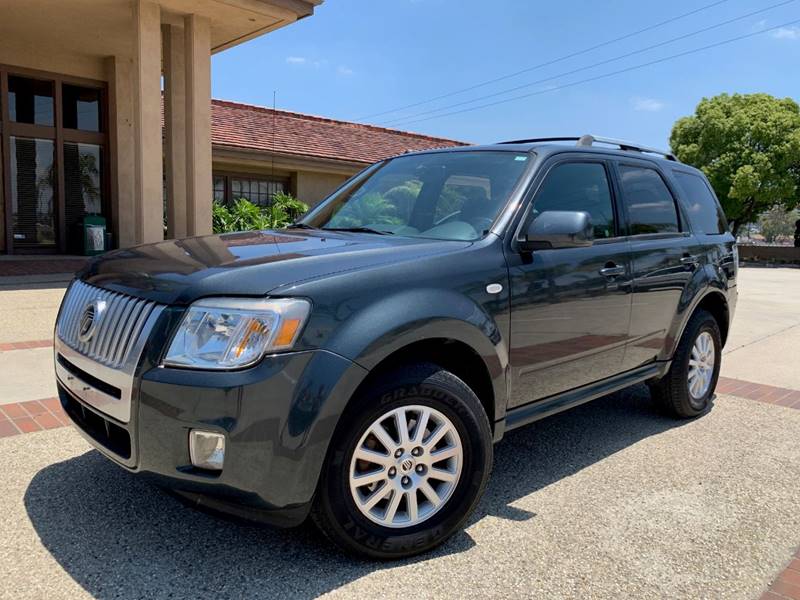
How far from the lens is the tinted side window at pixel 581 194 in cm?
376

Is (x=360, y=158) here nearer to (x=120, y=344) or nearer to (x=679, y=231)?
(x=679, y=231)

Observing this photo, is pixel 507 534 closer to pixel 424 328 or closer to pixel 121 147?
pixel 424 328

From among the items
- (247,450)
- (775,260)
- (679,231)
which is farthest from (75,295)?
(775,260)

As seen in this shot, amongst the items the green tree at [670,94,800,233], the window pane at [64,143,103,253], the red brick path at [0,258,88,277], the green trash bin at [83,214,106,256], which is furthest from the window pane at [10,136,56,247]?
the green tree at [670,94,800,233]

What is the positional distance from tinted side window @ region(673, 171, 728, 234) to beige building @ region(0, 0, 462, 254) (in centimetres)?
886

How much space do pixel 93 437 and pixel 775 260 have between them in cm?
3545

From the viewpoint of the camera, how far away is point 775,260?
32.3m

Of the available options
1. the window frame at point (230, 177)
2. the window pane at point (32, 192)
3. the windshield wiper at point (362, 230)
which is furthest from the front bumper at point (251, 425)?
the window frame at point (230, 177)

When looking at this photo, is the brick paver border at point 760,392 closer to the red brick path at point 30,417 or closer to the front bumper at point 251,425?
the front bumper at point 251,425

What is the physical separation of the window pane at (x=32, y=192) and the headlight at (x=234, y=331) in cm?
1352

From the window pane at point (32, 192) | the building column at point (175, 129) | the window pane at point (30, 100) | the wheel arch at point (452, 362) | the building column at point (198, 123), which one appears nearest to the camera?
the wheel arch at point (452, 362)

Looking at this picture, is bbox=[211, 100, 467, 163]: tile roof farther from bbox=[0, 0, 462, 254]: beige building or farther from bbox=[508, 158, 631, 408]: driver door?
bbox=[508, 158, 631, 408]: driver door

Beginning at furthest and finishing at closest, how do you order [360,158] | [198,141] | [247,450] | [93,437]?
[360,158]
[198,141]
[93,437]
[247,450]

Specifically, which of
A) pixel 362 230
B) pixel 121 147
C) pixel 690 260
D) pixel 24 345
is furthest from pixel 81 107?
pixel 690 260
